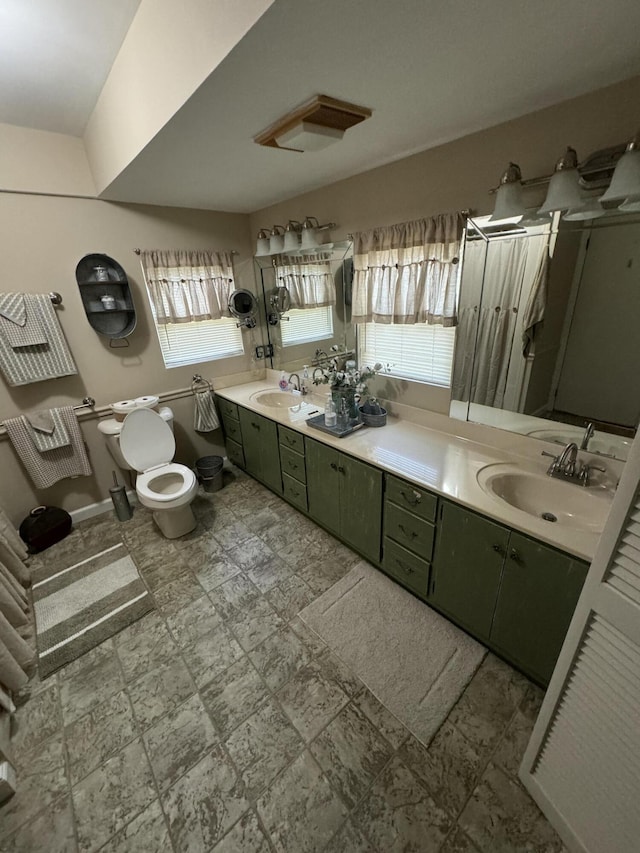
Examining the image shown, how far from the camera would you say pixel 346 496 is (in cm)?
203

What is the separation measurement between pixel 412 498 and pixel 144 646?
1586 mm


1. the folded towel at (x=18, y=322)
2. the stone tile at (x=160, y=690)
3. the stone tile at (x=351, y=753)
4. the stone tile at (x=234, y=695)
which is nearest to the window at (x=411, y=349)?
the stone tile at (x=351, y=753)

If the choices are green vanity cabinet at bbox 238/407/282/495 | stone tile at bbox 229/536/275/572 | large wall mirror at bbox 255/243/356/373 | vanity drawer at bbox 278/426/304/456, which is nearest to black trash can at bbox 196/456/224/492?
green vanity cabinet at bbox 238/407/282/495

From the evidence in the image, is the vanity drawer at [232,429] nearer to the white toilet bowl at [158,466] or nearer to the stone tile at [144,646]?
the white toilet bowl at [158,466]

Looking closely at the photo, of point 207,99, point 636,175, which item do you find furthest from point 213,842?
point 636,175

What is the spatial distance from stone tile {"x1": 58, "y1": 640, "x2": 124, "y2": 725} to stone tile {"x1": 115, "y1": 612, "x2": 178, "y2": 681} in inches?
1.7

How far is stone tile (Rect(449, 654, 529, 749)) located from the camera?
1325mm

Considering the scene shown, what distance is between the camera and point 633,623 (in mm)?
757

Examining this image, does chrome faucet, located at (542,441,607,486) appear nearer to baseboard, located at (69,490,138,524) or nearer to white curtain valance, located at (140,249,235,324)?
white curtain valance, located at (140,249,235,324)

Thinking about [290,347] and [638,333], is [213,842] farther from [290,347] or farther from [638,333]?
[290,347]

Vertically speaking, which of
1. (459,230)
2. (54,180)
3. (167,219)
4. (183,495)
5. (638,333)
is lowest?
(183,495)

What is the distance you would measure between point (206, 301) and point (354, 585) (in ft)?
8.38

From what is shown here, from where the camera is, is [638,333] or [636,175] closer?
[636,175]

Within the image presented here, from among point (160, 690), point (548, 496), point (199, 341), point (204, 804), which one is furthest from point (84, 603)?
point (548, 496)
